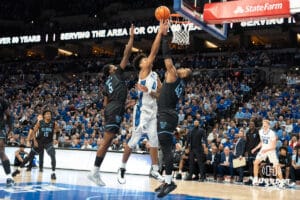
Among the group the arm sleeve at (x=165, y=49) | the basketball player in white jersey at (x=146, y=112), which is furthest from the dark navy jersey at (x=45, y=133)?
the arm sleeve at (x=165, y=49)

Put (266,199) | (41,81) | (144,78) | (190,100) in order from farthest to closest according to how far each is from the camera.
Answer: (41,81), (190,100), (266,199), (144,78)

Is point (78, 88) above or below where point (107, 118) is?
above

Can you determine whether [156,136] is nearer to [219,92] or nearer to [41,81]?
[219,92]

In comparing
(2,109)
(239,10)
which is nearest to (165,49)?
(2,109)

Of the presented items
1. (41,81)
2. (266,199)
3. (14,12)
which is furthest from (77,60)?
(266,199)

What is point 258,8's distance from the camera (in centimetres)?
1051

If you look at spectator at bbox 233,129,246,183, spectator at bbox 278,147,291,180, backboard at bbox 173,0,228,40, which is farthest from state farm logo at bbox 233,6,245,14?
spectator at bbox 278,147,291,180

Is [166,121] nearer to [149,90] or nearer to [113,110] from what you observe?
[149,90]

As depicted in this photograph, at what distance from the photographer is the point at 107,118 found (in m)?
7.02

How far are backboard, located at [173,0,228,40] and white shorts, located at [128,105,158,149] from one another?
340cm

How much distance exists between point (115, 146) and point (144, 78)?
9175mm

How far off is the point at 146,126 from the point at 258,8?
504 cm

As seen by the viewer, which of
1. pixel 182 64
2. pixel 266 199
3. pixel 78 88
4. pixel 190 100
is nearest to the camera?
pixel 266 199

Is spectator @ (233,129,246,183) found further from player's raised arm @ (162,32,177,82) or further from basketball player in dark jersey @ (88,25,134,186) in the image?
player's raised arm @ (162,32,177,82)
